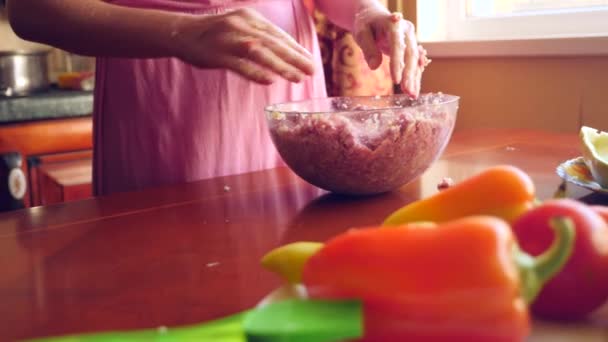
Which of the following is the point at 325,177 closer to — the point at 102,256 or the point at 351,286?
the point at 102,256

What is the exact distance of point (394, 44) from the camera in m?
0.93

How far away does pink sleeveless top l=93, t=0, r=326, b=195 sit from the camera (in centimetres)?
111

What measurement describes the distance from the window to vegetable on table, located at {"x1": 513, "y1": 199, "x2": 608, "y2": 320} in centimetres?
129

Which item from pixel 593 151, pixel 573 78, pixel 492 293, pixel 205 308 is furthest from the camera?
pixel 573 78

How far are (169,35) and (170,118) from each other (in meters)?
0.30

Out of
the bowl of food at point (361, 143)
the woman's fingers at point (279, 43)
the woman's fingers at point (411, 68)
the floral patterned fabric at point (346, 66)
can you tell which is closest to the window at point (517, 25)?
the floral patterned fabric at point (346, 66)

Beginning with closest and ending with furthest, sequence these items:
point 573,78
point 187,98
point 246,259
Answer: point 246,259, point 187,98, point 573,78

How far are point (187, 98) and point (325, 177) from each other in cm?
40

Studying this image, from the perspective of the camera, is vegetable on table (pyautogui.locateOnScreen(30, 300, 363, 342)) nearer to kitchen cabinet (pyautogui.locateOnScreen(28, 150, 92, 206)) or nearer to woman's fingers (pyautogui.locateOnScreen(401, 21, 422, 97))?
woman's fingers (pyautogui.locateOnScreen(401, 21, 422, 97))

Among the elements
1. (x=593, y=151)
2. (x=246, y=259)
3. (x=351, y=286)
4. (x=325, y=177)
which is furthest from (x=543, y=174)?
(x=351, y=286)

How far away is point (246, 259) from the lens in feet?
1.99

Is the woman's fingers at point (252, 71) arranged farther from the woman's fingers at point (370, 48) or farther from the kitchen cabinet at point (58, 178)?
the kitchen cabinet at point (58, 178)

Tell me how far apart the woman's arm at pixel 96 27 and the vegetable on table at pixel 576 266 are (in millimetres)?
569

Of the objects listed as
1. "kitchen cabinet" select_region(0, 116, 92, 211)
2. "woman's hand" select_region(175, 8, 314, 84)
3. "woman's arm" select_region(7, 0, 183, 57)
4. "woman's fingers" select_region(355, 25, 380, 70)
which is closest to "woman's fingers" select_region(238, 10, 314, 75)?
"woman's hand" select_region(175, 8, 314, 84)
